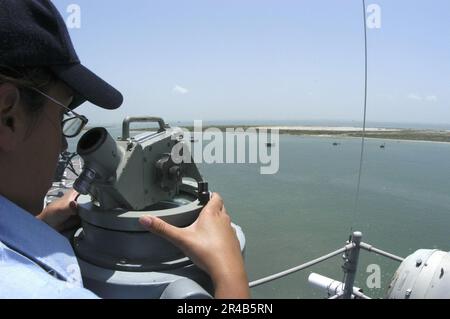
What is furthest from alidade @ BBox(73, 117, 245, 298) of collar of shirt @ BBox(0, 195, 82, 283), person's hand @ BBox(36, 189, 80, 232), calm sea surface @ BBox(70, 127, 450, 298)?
calm sea surface @ BBox(70, 127, 450, 298)

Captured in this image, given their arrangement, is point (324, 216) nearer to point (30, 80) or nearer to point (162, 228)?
point (162, 228)

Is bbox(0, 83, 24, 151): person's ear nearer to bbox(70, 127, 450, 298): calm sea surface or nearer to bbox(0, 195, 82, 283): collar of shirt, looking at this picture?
bbox(0, 195, 82, 283): collar of shirt

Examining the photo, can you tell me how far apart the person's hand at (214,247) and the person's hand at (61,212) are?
439 millimetres

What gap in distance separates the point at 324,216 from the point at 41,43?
1772 centimetres

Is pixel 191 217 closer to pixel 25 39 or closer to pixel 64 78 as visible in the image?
pixel 64 78

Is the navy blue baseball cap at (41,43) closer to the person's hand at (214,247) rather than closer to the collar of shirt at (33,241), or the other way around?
the collar of shirt at (33,241)

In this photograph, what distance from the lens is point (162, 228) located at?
3.58 ft

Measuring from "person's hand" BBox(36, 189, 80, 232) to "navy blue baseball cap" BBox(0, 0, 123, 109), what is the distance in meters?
0.69

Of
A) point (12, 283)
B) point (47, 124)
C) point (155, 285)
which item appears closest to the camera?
point (12, 283)

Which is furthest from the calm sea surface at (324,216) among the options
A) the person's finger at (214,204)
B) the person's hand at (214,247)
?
the person's hand at (214,247)

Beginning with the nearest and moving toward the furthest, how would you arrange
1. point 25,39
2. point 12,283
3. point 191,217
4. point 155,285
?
1. point 12,283
2. point 25,39
3. point 155,285
4. point 191,217

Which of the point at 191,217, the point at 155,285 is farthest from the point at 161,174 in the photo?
the point at 155,285
